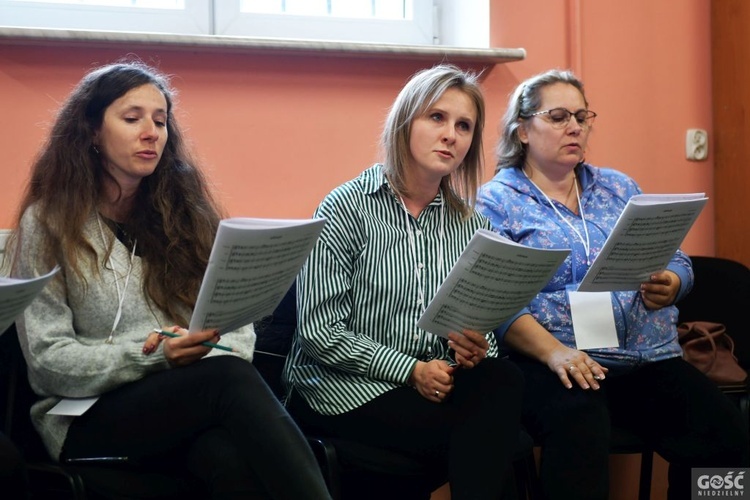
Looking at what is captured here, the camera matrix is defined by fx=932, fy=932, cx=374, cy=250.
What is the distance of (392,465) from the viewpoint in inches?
75.4

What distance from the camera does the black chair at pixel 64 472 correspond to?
1701mm

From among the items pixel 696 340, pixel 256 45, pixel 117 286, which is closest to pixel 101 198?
pixel 117 286

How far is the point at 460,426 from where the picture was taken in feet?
6.11

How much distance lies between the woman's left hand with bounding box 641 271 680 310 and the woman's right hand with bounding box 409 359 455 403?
663mm

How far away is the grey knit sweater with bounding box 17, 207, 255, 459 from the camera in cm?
175

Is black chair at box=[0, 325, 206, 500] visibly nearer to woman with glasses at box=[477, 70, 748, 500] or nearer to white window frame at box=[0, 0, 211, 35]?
woman with glasses at box=[477, 70, 748, 500]

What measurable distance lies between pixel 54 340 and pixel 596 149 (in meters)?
1.88

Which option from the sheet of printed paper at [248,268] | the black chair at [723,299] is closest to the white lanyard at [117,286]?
the sheet of printed paper at [248,268]

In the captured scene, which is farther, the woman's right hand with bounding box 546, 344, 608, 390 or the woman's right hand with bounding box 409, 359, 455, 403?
the woman's right hand with bounding box 546, 344, 608, 390

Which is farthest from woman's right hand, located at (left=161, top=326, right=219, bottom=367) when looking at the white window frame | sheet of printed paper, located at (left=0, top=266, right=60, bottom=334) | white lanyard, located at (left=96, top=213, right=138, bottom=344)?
the white window frame

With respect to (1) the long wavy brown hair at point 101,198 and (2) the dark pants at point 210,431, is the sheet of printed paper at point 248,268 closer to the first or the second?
(2) the dark pants at point 210,431

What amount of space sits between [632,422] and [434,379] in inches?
26.0

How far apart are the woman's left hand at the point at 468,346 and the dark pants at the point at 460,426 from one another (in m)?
0.02

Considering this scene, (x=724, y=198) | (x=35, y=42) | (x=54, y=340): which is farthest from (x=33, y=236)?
(x=724, y=198)
